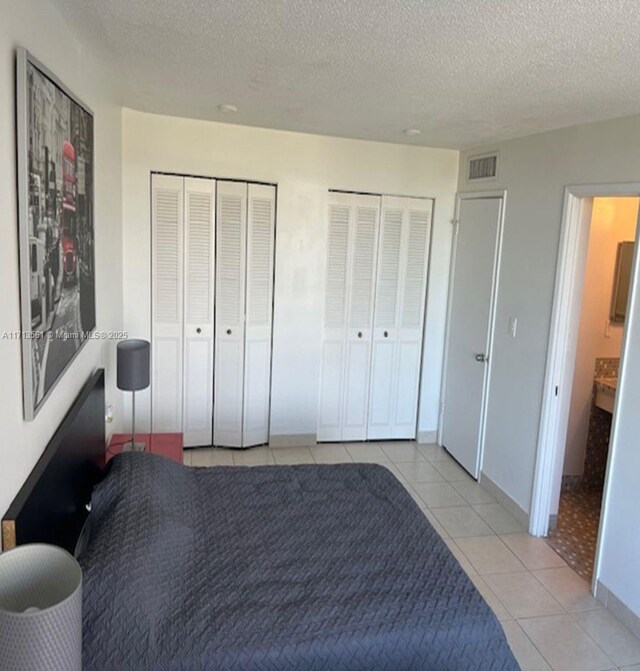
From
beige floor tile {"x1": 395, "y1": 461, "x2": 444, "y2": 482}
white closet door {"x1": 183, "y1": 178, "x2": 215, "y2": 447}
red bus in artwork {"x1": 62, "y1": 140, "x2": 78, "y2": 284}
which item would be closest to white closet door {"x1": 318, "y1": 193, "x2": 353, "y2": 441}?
beige floor tile {"x1": 395, "y1": 461, "x2": 444, "y2": 482}

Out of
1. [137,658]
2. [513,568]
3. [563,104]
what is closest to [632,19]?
[563,104]

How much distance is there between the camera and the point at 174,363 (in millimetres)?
4328

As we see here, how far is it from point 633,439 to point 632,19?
6.23ft

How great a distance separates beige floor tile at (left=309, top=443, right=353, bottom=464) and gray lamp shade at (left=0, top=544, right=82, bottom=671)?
3322 millimetres

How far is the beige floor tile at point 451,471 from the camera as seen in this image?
436cm

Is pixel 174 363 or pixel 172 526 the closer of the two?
pixel 172 526

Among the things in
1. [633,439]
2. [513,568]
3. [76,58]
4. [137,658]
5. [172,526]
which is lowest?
[513,568]

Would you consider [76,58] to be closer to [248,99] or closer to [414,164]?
[248,99]

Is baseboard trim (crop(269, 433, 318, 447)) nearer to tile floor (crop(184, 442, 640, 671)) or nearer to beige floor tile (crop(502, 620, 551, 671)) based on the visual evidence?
tile floor (crop(184, 442, 640, 671))

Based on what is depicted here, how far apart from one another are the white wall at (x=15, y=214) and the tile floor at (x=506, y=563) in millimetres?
2078

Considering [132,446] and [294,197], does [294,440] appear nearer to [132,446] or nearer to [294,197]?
[132,446]

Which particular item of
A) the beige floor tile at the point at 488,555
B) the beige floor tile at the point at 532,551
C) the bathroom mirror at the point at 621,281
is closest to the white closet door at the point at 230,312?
the beige floor tile at the point at 488,555

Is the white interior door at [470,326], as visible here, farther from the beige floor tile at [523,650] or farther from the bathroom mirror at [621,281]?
the beige floor tile at [523,650]

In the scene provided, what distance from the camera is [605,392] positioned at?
13.1ft
